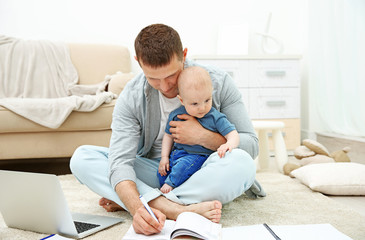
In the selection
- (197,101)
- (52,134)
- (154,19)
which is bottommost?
(52,134)

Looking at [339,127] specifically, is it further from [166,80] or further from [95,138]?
[166,80]

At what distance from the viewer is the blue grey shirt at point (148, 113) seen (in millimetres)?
1286

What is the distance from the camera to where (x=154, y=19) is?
334 centimetres

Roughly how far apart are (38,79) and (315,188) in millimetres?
2065

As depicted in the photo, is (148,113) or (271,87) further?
(271,87)

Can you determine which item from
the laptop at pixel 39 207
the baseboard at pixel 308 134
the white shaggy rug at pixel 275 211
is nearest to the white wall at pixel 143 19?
the baseboard at pixel 308 134

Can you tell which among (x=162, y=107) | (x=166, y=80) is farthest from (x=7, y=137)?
(x=166, y=80)

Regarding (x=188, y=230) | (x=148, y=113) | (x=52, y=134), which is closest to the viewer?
(x=188, y=230)

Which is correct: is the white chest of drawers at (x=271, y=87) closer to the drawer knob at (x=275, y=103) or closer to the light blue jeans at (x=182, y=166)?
the drawer knob at (x=275, y=103)

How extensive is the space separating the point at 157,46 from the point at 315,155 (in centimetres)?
152

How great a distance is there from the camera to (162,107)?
1368 mm

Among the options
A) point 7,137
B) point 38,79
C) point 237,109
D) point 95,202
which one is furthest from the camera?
point 38,79

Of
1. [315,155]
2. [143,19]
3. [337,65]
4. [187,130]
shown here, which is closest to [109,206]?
[187,130]

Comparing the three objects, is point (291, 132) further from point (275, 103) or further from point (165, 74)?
point (165, 74)
